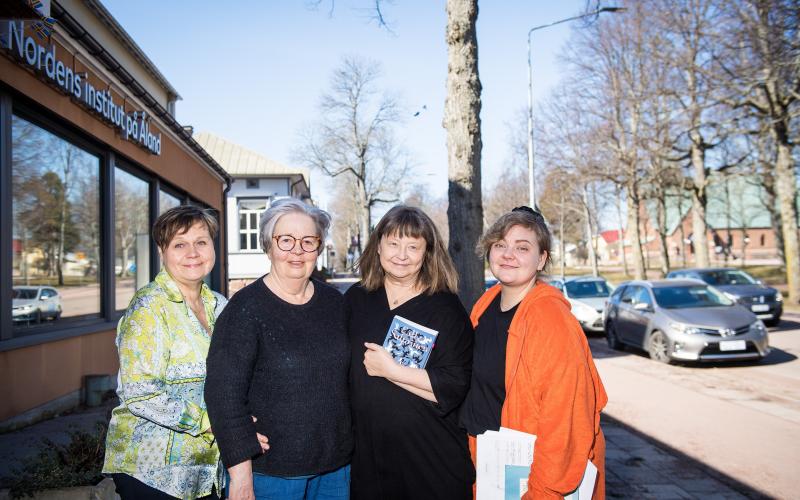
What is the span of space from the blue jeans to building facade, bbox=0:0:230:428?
3.66 metres

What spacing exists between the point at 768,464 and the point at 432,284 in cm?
418

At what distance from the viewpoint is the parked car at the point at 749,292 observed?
14.7 meters

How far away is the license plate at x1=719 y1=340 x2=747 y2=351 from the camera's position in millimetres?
9750

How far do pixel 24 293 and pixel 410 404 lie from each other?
525 centimetres

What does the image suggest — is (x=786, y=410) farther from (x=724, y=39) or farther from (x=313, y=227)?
(x=724, y=39)

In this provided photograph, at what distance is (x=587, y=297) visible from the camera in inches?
628

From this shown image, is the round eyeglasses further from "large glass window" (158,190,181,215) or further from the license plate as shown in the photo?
the license plate

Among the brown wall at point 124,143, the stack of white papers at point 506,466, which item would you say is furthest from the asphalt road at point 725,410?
the brown wall at point 124,143

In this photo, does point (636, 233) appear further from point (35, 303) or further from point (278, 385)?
point (278, 385)

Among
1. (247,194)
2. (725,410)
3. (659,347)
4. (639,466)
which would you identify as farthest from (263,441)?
(247,194)

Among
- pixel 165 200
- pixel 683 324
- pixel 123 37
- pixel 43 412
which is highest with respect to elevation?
pixel 123 37

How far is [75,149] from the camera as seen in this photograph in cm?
719

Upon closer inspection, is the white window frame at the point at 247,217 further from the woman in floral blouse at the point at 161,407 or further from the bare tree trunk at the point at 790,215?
the woman in floral blouse at the point at 161,407

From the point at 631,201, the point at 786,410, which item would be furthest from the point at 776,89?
the point at 786,410
